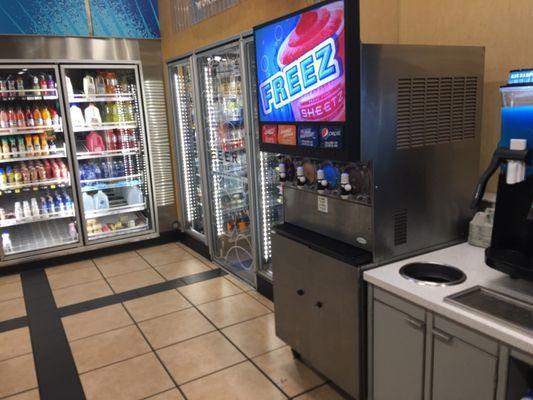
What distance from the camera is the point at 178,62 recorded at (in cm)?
492

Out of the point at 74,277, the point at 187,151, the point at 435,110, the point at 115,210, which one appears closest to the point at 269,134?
the point at 435,110

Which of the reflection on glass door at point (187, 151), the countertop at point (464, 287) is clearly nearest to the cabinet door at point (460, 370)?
the countertop at point (464, 287)

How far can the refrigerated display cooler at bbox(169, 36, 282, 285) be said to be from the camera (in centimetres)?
367

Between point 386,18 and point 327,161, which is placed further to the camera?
point 386,18

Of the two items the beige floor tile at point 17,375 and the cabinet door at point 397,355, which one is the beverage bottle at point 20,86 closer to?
the beige floor tile at point 17,375

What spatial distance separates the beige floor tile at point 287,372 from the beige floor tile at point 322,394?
4 cm

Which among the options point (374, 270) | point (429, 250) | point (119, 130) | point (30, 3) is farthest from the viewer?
point (119, 130)

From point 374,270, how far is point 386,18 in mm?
1600

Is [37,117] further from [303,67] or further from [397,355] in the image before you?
[397,355]

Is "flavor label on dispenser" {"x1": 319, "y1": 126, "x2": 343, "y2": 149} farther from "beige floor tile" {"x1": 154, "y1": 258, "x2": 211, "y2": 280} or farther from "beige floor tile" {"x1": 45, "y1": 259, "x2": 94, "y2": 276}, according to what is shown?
"beige floor tile" {"x1": 45, "y1": 259, "x2": 94, "y2": 276}

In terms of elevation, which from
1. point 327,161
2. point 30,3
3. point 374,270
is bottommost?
point 374,270

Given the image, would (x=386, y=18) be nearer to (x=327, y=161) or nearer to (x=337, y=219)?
(x=327, y=161)

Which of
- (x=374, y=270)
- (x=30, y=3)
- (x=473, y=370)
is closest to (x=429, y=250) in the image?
(x=374, y=270)

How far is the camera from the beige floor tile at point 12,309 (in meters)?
3.80
